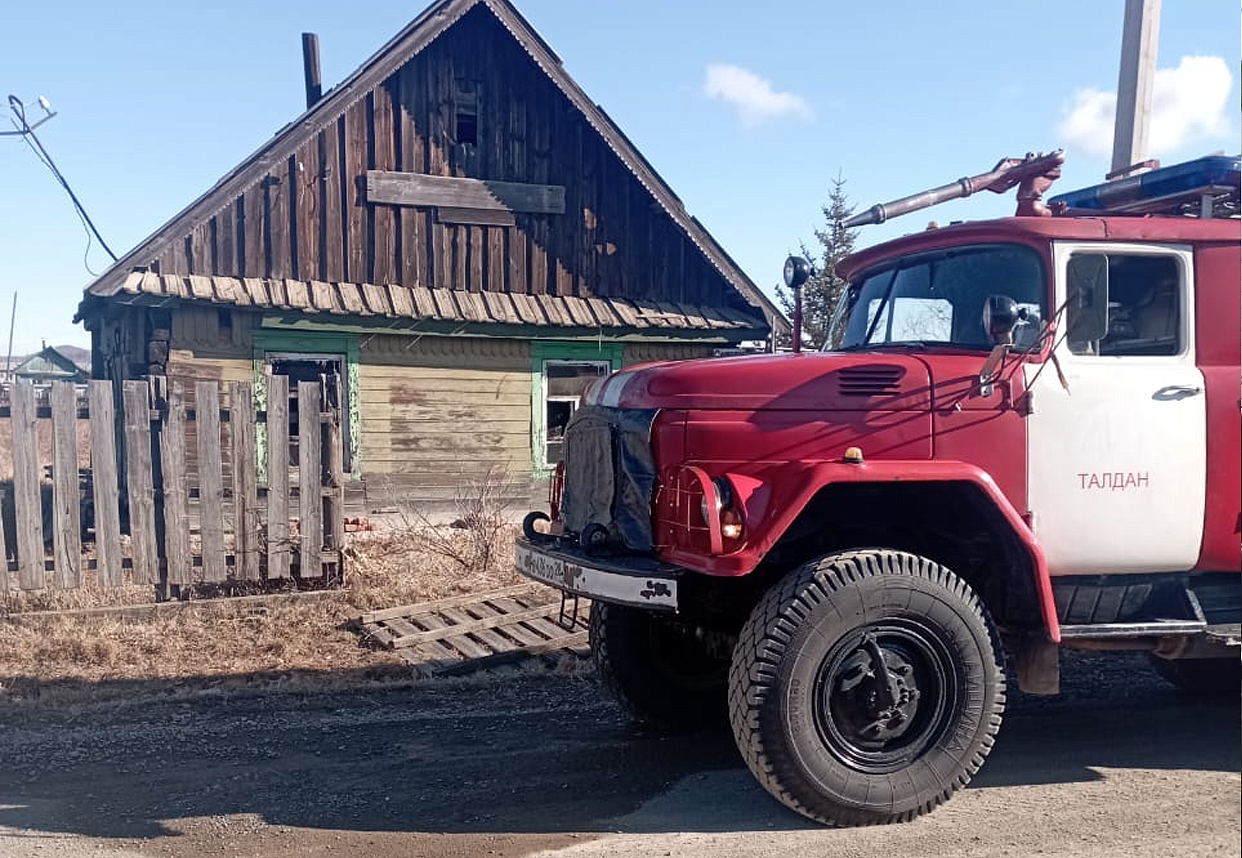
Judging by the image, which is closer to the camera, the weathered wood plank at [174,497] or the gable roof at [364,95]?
the weathered wood plank at [174,497]

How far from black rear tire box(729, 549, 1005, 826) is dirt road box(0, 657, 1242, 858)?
17 cm

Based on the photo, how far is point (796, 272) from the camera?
19.7ft

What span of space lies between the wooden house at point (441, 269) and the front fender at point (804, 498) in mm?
8323

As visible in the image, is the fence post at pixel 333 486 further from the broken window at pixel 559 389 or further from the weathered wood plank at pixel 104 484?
the broken window at pixel 559 389

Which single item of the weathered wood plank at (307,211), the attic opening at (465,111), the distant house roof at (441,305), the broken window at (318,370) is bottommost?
the broken window at (318,370)

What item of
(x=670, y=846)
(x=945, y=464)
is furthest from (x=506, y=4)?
(x=670, y=846)

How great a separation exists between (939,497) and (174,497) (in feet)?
18.2

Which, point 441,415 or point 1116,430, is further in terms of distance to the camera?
point 441,415

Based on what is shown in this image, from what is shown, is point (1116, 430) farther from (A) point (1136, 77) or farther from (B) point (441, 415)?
(B) point (441, 415)

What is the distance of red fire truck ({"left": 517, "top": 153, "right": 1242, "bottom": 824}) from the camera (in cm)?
421

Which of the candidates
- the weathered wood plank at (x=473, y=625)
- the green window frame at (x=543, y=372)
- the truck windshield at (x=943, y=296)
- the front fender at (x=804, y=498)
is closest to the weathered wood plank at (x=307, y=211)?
the green window frame at (x=543, y=372)

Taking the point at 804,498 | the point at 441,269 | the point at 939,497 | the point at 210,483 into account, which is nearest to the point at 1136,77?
the point at 939,497

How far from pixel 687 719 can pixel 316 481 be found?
375 cm

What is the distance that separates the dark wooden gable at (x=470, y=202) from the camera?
11891 mm
